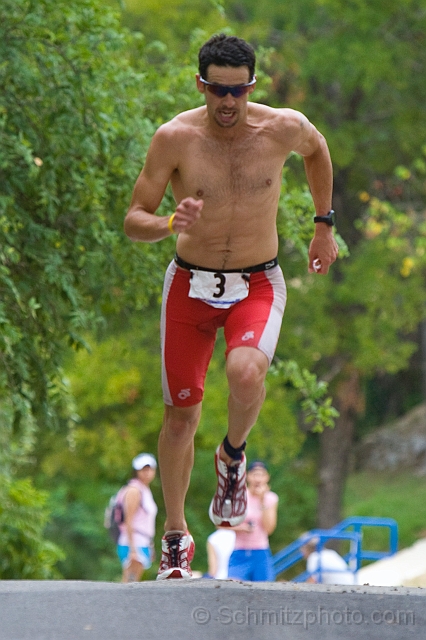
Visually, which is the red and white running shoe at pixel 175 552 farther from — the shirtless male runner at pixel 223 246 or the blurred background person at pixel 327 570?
the blurred background person at pixel 327 570

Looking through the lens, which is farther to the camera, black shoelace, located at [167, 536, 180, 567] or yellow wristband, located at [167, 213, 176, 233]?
black shoelace, located at [167, 536, 180, 567]

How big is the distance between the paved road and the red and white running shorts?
1.19m

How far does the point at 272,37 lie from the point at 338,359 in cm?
586

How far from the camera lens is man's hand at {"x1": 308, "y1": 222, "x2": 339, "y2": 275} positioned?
204 inches

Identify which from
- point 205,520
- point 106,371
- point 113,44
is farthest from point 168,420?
point 205,520

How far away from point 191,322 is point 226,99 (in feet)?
3.24

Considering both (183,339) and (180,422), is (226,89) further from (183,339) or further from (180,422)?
(180,422)

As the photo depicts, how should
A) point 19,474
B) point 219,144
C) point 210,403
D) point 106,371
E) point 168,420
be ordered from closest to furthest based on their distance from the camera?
point 219,144
point 168,420
point 210,403
point 106,371
point 19,474

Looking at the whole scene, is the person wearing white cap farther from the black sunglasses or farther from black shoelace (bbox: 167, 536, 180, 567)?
the black sunglasses

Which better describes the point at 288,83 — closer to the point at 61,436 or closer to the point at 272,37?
the point at 272,37

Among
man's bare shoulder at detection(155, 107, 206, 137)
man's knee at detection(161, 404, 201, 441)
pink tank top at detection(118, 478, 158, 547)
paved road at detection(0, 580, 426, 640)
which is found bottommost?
paved road at detection(0, 580, 426, 640)

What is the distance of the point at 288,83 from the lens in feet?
66.7

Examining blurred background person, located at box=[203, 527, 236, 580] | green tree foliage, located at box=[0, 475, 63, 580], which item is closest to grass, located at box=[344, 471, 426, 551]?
blurred background person, located at box=[203, 527, 236, 580]

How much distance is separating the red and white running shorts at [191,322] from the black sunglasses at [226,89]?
810mm
